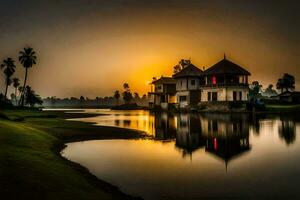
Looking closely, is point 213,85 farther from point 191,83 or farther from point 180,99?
point 180,99

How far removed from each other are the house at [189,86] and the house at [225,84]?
21.5 ft

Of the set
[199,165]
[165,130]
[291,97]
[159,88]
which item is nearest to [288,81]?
[291,97]

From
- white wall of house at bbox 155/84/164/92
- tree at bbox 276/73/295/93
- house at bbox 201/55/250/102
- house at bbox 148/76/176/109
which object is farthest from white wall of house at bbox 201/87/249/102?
tree at bbox 276/73/295/93

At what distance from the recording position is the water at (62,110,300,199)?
15.1 m

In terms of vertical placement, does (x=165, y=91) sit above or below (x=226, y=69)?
below

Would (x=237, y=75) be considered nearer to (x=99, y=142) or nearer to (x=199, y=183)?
(x=99, y=142)

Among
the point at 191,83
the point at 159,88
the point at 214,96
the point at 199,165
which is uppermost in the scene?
the point at 191,83

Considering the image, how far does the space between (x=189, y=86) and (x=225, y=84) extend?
57.9 ft

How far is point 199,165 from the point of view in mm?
20891

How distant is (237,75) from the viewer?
89.2 m

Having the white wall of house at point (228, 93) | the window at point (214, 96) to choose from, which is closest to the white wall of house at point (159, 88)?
the white wall of house at point (228, 93)

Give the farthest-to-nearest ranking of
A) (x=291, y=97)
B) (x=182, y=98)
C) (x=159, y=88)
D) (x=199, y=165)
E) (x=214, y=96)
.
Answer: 1. (x=159, y=88)
2. (x=291, y=97)
3. (x=182, y=98)
4. (x=214, y=96)
5. (x=199, y=165)

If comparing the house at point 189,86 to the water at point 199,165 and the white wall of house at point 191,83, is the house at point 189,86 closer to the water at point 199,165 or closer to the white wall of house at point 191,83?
the white wall of house at point 191,83

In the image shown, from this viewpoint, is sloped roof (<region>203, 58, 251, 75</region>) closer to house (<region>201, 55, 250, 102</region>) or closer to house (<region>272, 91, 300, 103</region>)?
house (<region>201, 55, 250, 102</region>)
